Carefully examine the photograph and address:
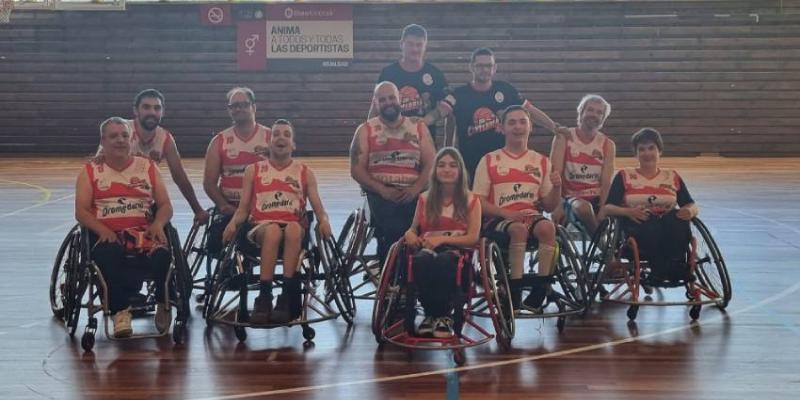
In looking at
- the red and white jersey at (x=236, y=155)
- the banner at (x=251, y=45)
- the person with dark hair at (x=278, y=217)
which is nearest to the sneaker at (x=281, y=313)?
the person with dark hair at (x=278, y=217)

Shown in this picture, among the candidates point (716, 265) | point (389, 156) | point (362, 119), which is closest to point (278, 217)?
point (389, 156)

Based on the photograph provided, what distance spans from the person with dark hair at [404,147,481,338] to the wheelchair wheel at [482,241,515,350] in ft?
0.32

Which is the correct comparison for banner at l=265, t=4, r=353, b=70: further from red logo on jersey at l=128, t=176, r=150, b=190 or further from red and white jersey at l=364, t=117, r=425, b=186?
red logo on jersey at l=128, t=176, r=150, b=190

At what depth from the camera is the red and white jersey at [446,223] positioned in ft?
15.3

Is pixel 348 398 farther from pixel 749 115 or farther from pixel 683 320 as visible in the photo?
pixel 749 115

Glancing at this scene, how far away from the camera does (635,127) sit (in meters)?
14.8

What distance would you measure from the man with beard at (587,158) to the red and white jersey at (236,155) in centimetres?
149

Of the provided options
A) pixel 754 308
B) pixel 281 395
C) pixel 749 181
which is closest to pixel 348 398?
pixel 281 395

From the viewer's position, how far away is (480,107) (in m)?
6.19

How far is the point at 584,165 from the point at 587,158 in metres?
0.04

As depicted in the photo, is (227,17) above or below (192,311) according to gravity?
above

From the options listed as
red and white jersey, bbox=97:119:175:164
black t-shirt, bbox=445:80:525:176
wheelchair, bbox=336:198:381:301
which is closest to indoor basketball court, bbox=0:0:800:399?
wheelchair, bbox=336:198:381:301

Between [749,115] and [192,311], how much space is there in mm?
11053

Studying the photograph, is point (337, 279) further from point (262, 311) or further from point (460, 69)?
point (460, 69)
